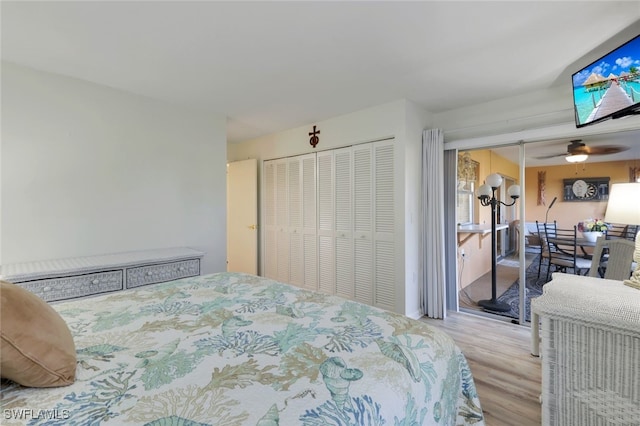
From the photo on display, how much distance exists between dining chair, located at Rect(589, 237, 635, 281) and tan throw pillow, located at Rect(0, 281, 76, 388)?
345cm

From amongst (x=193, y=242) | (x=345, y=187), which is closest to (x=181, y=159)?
(x=193, y=242)

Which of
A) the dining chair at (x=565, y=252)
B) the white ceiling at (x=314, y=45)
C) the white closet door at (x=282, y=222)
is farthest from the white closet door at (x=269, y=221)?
the dining chair at (x=565, y=252)

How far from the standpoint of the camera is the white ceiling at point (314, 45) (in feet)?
5.47

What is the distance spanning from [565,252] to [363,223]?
2.15 metres

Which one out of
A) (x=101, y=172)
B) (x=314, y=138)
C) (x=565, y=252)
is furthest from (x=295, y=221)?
(x=565, y=252)

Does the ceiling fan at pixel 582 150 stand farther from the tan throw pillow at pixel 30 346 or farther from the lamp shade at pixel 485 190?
the tan throw pillow at pixel 30 346

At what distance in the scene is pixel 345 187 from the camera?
3.63m

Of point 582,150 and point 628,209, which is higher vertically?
point 582,150

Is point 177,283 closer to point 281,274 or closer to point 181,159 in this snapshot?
point 181,159

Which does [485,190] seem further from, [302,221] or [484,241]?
[302,221]

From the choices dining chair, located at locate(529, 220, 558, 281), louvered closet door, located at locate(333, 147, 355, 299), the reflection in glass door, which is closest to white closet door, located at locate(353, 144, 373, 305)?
louvered closet door, located at locate(333, 147, 355, 299)

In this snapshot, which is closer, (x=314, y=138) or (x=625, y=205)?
(x=625, y=205)

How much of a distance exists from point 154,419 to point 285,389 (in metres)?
0.34

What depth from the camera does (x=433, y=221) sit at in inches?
128
